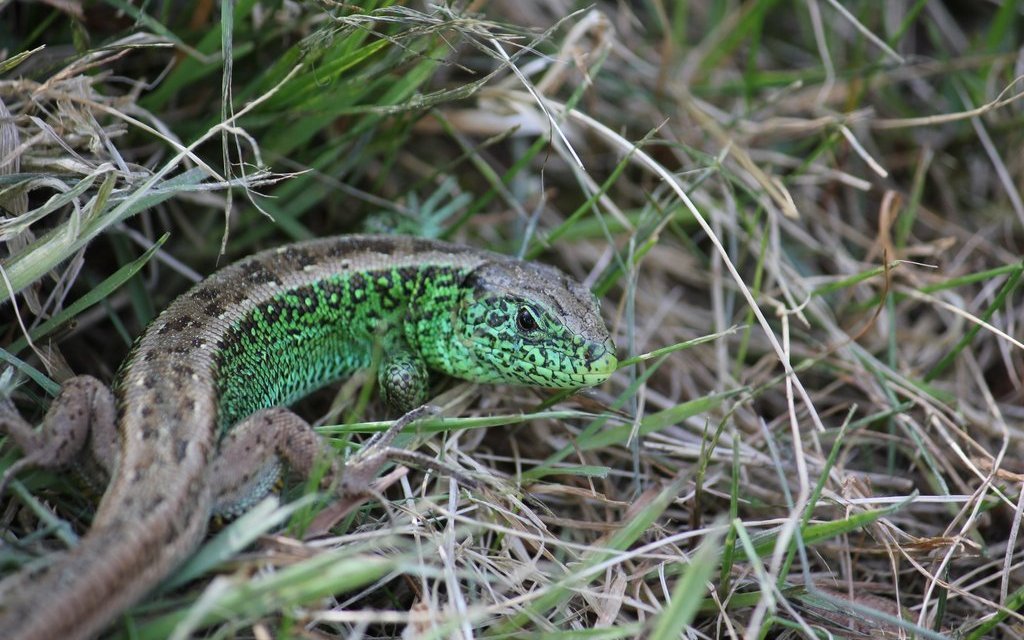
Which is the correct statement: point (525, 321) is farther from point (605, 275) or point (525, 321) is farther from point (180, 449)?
point (180, 449)

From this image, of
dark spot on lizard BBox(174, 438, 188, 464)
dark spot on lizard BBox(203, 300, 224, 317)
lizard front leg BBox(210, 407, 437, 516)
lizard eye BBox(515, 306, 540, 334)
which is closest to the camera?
dark spot on lizard BBox(174, 438, 188, 464)

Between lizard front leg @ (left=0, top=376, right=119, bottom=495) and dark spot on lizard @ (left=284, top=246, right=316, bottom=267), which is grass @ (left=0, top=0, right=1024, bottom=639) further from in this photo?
dark spot on lizard @ (left=284, top=246, right=316, bottom=267)

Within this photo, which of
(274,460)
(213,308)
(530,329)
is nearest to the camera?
(274,460)

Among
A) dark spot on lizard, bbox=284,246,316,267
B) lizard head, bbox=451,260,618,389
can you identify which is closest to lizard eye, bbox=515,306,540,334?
lizard head, bbox=451,260,618,389

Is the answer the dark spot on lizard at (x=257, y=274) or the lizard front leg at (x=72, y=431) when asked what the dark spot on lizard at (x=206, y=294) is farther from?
the lizard front leg at (x=72, y=431)

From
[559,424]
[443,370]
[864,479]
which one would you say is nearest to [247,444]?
[443,370]

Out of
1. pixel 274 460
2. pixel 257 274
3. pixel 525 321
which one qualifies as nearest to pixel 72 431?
pixel 274 460

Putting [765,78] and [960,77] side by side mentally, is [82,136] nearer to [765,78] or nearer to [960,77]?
[765,78]

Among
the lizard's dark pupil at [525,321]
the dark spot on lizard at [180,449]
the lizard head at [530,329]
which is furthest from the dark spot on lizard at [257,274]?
the lizard's dark pupil at [525,321]

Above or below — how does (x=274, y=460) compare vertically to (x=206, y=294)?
below
